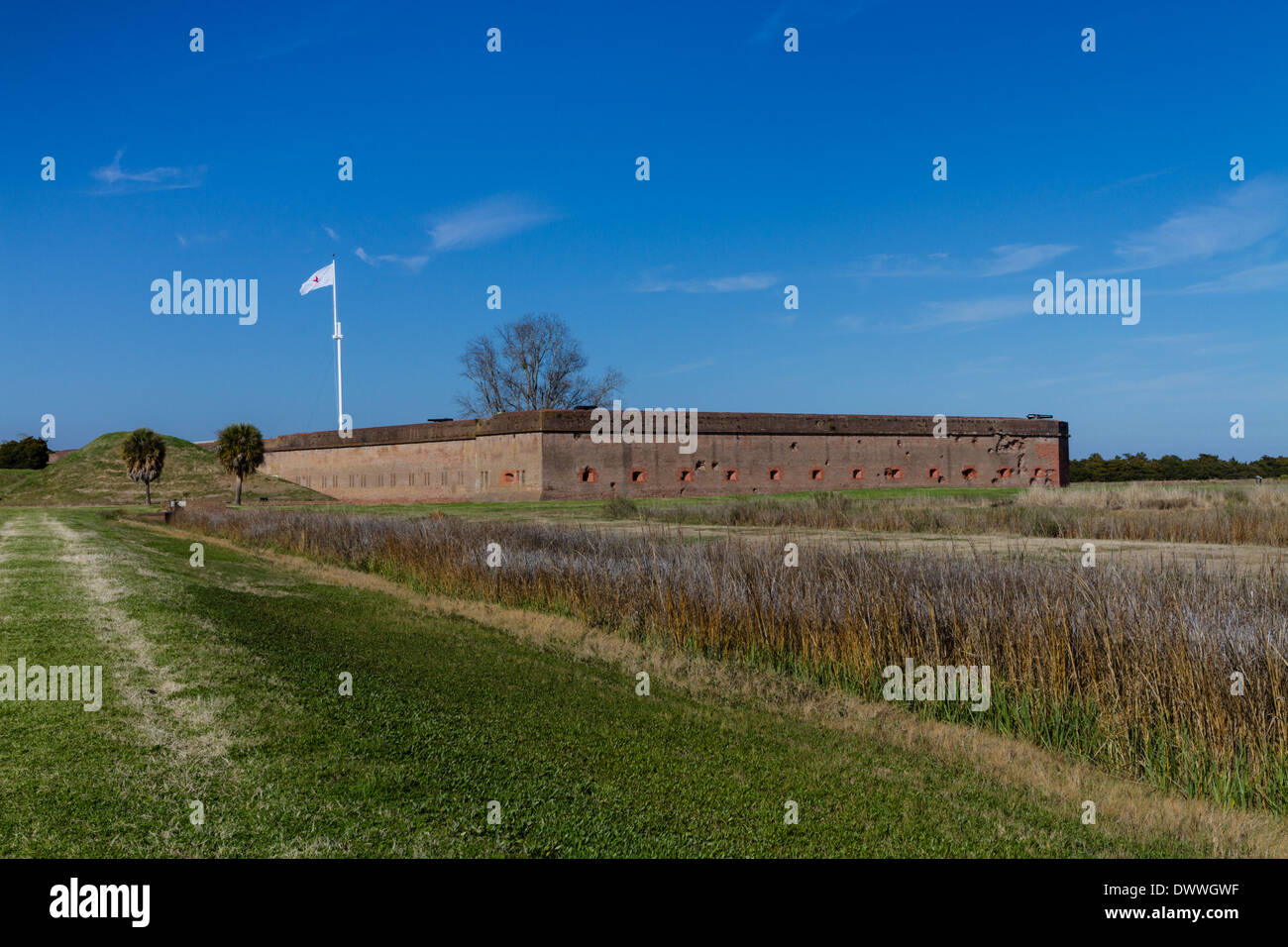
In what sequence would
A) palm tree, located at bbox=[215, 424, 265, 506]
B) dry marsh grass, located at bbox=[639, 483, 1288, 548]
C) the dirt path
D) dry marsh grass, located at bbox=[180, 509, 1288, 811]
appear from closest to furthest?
the dirt path, dry marsh grass, located at bbox=[180, 509, 1288, 811], dry marsh grass, located at bbox=[639, 483, 1288, 548], palm tree, located at bbox=[215, 424, 265, 506]

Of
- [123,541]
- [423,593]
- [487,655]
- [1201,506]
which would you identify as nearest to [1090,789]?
[487,655]

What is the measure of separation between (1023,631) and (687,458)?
31957 mm

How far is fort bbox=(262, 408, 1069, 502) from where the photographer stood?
120 ft

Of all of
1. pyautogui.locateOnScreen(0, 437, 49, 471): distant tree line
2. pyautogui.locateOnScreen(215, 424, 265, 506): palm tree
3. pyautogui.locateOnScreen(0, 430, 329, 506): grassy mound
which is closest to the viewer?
pyautogui.locateOnScreen(215, 424, 265, 506): palm tree

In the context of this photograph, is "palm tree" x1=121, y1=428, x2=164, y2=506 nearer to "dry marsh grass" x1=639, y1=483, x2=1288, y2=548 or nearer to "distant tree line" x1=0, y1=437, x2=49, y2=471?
"distant tree line" x1=0, y1=437, x2=49, y2=471

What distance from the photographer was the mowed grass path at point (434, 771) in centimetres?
403

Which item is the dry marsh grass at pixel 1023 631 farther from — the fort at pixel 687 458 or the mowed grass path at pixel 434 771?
the fort at pixel 687 458

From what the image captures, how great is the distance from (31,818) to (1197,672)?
6.74 m

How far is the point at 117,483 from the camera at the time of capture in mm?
50094

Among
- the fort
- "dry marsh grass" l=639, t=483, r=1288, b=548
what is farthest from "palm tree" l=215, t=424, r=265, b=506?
"dry marsh grass" l=639, t=483, r=1288, b=548

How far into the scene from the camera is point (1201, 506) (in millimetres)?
20781

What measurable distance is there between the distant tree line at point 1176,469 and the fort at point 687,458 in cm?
681

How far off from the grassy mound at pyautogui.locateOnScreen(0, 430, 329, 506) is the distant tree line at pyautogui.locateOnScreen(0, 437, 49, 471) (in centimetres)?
486
